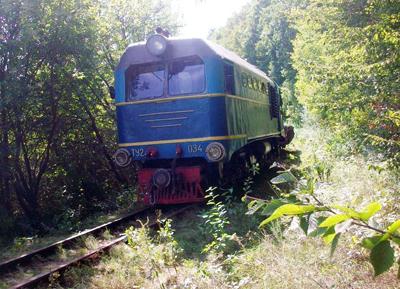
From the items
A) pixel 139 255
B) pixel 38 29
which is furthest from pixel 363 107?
pixel 38 29

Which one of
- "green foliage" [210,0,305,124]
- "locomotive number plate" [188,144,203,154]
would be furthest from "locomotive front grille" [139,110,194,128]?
"green foliage" [210,0,305,124]

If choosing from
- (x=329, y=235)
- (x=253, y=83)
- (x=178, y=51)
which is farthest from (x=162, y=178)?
(x=329, y=235)

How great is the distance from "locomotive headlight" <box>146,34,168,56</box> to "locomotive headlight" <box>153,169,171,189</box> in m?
2.21

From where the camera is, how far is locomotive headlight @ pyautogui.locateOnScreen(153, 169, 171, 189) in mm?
8133

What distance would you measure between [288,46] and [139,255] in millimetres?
46326

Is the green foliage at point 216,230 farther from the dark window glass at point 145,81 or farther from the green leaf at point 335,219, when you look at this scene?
the green leaf at point 335,219

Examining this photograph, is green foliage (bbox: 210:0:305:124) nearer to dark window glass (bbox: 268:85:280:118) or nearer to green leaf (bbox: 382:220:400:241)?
dark window glass (bbox: 268:85:280:118)

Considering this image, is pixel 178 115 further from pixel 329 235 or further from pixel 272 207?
pixel 329 235

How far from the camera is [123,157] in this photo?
8.60 meters

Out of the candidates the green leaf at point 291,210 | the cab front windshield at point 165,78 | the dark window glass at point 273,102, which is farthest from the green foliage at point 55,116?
the green leaf at point 291,210

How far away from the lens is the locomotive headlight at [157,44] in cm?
818

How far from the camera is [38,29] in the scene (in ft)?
31.9

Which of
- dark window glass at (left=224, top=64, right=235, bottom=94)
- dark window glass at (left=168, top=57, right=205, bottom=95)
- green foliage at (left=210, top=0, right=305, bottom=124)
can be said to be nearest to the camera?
dark window glass at (left=168, top=57, right=205, bottom=95)

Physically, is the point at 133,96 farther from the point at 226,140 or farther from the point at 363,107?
the point at 363,107
